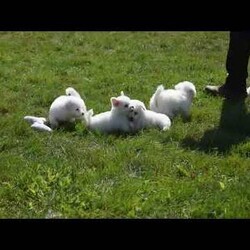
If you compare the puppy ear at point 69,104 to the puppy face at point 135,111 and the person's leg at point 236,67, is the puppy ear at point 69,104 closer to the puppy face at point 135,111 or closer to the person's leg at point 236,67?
the puppy face at point 135,111

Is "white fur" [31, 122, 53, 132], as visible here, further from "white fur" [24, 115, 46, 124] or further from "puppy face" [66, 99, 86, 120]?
"puppy face" [66, 99, 86, 120]

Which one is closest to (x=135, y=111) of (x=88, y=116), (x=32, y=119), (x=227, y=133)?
(x=88, y=116)

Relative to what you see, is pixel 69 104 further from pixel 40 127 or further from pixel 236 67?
pixel 236 67

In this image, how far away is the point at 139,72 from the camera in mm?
8727

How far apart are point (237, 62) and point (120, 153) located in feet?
8.39

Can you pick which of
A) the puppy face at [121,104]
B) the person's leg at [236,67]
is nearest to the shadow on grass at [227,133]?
the person's leg at [236,67]

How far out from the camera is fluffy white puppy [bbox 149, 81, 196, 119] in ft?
21.1

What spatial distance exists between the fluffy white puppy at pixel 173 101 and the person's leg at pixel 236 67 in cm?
77

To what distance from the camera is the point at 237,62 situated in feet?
23.3
